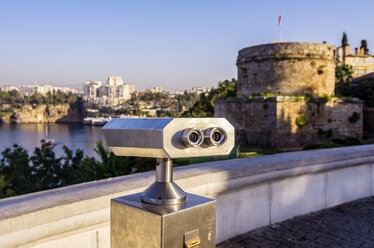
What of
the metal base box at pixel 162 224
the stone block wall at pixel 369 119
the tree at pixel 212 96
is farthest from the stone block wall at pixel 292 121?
the metal base box at pixel 162 224

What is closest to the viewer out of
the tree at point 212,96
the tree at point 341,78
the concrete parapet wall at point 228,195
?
the concrete parapet wall at point 228,195

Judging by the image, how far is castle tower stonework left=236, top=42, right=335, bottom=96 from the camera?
27.2 meters

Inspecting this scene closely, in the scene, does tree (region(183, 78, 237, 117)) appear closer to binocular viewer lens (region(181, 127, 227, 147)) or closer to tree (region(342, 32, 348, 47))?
tree (region(342, 32, 348, 47))

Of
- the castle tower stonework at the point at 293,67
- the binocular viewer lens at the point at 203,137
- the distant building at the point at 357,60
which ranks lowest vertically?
the binocular viewer lens at the point at 203,137

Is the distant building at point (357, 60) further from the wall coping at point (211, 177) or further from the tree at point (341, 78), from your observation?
the wall coping at point (211, 177)

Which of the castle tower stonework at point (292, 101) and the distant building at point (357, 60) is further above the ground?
the distant building at point (357, 60)

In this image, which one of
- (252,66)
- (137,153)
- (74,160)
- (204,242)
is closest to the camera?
(137,153)

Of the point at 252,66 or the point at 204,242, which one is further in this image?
the point at 252,66

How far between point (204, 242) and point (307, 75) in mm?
27864

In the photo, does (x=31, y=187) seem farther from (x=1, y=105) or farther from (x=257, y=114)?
(x=1, y=105)

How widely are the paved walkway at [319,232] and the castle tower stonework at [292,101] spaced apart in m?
22.2

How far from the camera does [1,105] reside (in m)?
124

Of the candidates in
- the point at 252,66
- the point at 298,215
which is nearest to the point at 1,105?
the point at 252,66

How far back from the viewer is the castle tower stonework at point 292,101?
87.7ft
